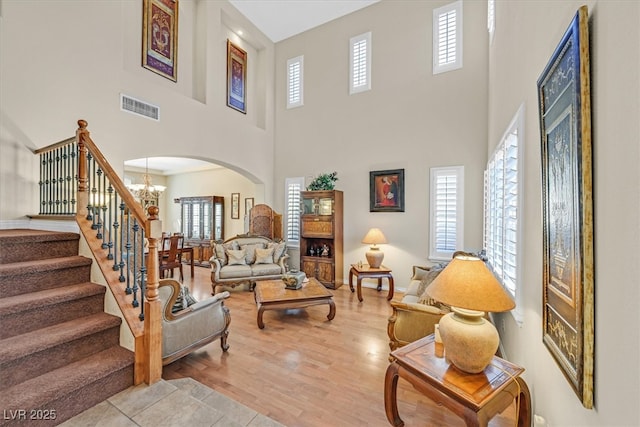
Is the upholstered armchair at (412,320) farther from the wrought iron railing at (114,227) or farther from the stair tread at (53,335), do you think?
the stair tread at (53,335)

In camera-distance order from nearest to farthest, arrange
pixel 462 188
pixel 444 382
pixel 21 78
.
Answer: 1. pixel 444 382
2. pixel 21 78
3. pixel 462 188

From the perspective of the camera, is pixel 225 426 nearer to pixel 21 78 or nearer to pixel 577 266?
pixel 577 266

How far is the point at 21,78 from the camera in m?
3.07

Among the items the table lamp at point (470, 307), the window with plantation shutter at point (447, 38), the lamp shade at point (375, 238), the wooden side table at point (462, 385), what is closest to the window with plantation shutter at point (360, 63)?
the window with plantation shutter at point (447, 38)

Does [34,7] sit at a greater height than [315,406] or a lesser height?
greater

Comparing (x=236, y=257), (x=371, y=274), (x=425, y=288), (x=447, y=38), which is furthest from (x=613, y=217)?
(x=236, y=257)

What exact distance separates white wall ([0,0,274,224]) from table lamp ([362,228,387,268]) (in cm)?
315

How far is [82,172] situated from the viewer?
2.66 metres

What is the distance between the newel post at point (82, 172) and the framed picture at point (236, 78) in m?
3.46

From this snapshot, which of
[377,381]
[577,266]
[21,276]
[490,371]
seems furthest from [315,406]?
[21,276]

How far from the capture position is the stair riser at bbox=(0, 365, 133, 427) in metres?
1.48

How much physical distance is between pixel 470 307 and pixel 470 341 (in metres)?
0.22

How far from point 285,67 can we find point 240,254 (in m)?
4.64

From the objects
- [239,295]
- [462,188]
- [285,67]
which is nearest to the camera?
[462,188]
